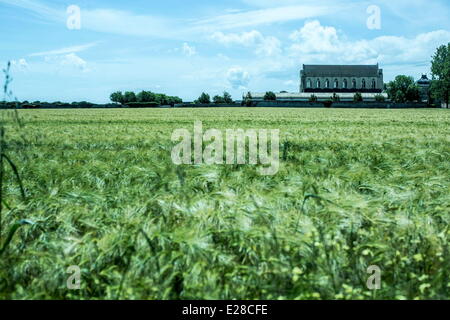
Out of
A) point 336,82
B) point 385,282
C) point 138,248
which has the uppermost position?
point 336,82

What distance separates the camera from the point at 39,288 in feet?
9.68

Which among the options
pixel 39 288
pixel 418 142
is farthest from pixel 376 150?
pixel 39 288

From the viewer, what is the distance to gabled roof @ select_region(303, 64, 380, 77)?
15025 centimetres

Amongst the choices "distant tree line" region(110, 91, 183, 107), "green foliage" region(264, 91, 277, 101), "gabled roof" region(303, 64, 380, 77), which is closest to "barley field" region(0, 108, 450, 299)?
"green foliage" region(264, 91, 277, 101)

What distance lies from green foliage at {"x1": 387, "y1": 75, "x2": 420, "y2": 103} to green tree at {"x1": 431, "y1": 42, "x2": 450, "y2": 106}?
27.6m

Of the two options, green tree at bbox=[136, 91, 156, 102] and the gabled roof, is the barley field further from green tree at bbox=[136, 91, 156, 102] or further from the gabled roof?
green tree at bbox=[136, 91, 156, 102]

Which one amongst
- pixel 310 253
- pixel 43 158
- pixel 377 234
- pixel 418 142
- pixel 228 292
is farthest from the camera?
pixel 418 142

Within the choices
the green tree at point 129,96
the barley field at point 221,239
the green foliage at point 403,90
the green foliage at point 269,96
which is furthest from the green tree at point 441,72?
the green tree at point 129,96

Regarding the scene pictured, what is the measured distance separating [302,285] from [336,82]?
6160 inches

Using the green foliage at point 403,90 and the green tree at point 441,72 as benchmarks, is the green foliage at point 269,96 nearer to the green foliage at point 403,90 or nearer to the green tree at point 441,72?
the green foliage at point 403,90

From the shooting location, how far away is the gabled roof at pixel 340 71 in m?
150

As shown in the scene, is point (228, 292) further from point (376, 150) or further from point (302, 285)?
point (376, 150)

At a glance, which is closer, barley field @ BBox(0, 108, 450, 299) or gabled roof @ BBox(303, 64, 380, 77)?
barley field @ BBox(0, 108, 450, 299)

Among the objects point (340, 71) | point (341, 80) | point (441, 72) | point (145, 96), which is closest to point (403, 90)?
point (441, 72)
